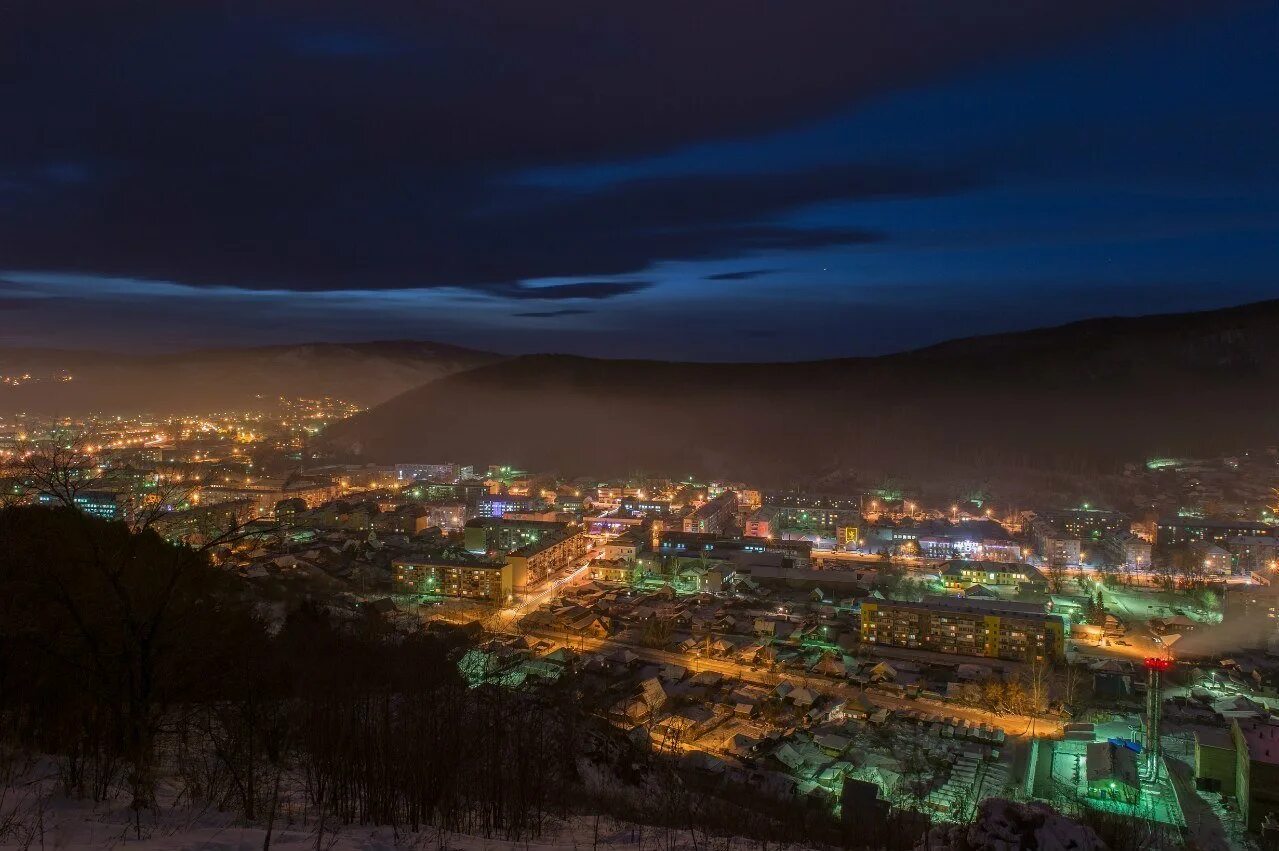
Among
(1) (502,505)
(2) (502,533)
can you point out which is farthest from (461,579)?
(1) (502,505)

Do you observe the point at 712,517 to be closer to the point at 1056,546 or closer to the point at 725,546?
the point at 725,546

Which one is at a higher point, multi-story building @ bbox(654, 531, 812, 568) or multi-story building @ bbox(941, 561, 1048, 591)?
multi-story building @ bbox(654, 531, 812, 568)

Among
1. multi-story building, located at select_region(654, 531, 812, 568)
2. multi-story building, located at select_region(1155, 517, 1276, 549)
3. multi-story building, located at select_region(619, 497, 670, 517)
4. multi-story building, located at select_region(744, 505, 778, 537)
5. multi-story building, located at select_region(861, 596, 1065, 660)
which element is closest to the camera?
multi-story building, located at select_region(861, 596, 1065, 660)

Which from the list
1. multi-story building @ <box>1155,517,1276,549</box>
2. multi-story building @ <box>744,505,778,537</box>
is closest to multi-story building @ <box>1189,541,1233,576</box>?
multi-story building @ <box>1155,517,1276,549</box>

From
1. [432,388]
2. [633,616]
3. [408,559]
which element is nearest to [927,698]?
[633,616]

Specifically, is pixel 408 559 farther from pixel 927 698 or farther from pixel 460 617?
pixel 927 698

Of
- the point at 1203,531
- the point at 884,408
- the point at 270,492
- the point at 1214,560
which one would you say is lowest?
the point at 1214,560

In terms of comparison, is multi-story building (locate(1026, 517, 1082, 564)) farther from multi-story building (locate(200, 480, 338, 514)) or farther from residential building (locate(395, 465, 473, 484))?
residential building (locate(395, 465, 473, 484))
